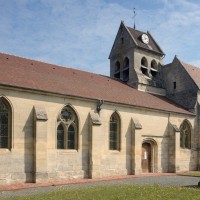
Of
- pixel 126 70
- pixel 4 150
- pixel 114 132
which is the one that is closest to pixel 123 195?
pixel 4 150

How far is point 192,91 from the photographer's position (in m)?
27.8

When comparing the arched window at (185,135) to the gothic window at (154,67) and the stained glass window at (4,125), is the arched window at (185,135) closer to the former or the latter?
the gothic window at (154,67)

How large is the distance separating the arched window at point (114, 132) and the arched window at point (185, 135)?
294 inches

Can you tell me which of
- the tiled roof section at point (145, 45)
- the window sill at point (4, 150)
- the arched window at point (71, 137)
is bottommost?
the window sill at point (4, 150)

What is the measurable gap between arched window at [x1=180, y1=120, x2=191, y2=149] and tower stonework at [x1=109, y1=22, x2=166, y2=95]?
185 inches

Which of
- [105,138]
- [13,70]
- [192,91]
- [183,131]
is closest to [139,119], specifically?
[105,138]

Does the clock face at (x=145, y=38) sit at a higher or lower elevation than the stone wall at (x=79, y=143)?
higher

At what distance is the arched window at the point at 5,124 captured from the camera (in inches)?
633

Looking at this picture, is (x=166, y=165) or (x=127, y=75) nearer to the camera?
(x=166, y=165)

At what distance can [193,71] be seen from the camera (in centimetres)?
3033

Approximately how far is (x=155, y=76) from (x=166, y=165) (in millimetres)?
10311

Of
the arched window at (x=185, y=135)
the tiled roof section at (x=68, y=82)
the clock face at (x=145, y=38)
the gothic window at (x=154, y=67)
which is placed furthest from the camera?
the gothic window at (x=154, y=67)

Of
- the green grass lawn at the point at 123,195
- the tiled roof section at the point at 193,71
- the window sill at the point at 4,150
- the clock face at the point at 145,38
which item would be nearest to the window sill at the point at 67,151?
the window sill at the point at 4,150

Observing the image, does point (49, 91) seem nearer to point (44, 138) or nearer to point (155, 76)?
point (44, 138)
